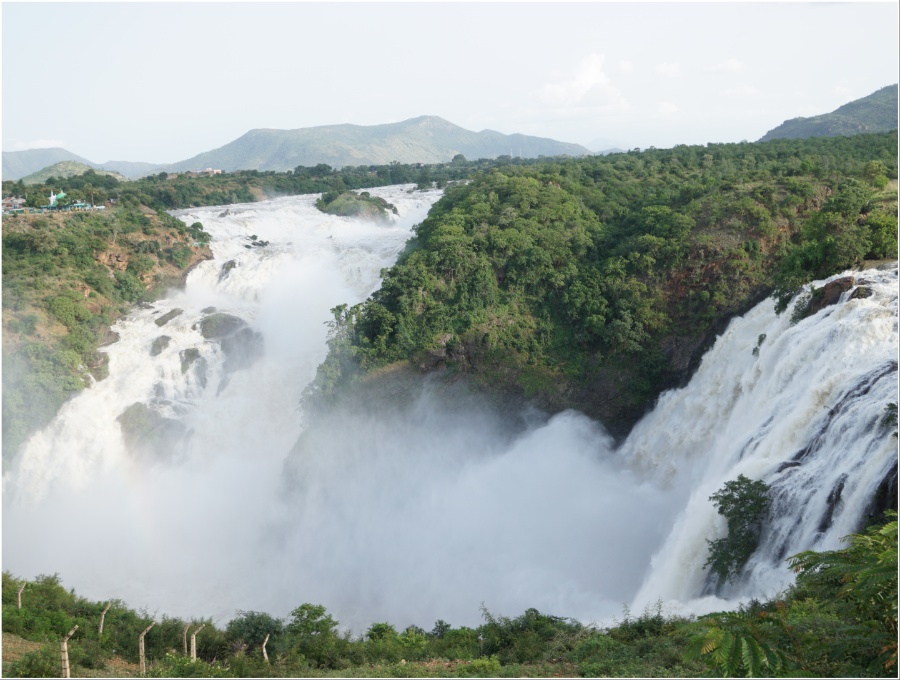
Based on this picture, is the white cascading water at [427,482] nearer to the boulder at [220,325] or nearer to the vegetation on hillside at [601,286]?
the boulder at [220,325]

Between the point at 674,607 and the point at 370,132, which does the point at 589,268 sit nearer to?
the point at 674,607

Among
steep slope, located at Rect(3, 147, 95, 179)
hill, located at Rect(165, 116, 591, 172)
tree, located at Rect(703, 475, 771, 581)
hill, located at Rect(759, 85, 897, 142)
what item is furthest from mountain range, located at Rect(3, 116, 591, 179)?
tree, located at Rect(703, 475, 771, 581)

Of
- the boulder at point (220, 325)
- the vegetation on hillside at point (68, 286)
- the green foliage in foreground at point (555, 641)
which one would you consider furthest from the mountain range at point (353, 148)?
the green foliage in foreground at point (555, 641)

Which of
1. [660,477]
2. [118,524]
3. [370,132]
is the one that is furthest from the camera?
[370,132]

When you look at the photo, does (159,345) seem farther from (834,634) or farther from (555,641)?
(834,634)

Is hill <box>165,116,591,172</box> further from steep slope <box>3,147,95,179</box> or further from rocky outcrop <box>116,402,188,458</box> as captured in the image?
rocky outcrop <box>116,402,188,458</box>

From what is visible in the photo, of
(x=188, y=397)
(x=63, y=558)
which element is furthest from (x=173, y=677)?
(x=188, y=397)

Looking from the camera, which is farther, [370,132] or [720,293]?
[370,132]
